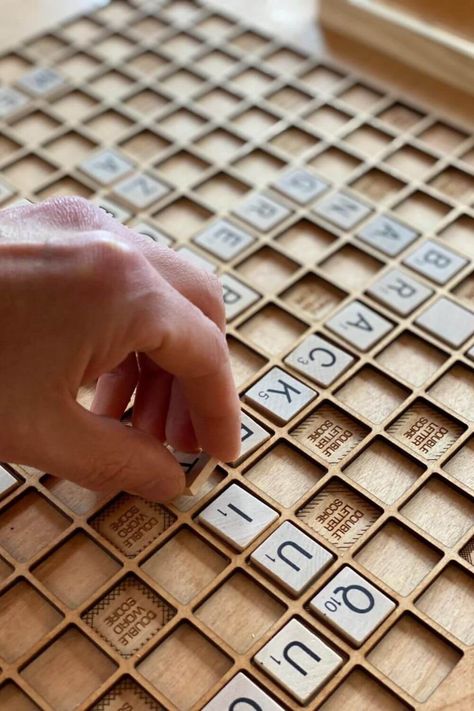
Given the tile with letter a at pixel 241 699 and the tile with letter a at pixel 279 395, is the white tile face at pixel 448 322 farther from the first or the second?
the tile with letter a at pixel 241 699

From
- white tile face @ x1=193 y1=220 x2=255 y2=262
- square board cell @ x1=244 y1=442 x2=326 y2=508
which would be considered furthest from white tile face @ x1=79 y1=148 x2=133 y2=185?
square board cell @ x1=244 y1=442 x2=326 y2=508

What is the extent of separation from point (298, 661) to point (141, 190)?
48 centimetres

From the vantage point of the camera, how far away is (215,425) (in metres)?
0.58

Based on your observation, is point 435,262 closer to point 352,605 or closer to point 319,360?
point 319,360

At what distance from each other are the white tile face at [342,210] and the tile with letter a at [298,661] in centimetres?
39

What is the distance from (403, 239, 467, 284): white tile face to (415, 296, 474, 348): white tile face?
0.10 ft

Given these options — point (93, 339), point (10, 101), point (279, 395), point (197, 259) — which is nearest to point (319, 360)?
point (279, 395)

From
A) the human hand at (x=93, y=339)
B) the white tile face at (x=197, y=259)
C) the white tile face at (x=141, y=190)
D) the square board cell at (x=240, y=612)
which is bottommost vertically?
the square board cell at (x=240, y=612)

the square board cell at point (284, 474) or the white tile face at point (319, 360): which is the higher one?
the white tile face at point (319, 360)

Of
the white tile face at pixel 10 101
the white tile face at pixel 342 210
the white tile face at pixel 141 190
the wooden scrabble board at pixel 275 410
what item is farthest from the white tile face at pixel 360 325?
the white tile face at pixel 10 101

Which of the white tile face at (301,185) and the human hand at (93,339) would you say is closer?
the human hand at (93,339)

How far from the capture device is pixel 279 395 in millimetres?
683

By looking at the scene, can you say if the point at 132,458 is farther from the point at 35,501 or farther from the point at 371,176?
the point at 371,176

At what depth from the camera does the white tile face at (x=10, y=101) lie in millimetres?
934
